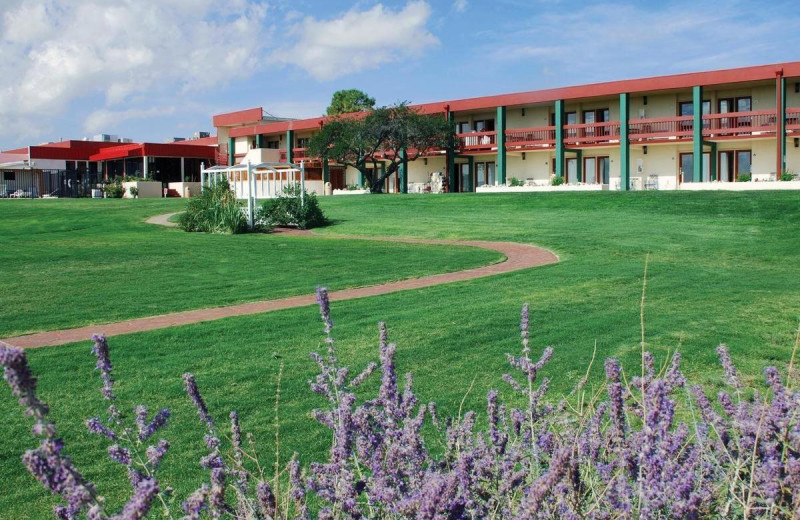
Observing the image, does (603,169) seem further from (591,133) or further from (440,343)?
(440,343)

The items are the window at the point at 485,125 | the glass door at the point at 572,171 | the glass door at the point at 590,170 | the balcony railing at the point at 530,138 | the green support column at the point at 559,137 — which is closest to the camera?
the green support column at the point at 559,137

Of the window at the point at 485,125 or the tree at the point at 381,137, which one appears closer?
the tree at the point at 381,137

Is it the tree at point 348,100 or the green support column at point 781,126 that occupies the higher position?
the tree at point 348,100

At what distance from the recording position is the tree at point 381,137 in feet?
159

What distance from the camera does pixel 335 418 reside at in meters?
3.66

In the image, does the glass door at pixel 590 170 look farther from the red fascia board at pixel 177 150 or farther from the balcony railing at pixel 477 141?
the red fascia board at pixel 177 150

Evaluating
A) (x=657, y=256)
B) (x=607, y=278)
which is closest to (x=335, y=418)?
(x=607, y=278)

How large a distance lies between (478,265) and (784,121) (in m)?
27.3

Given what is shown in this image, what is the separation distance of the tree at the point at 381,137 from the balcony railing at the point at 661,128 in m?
11.0

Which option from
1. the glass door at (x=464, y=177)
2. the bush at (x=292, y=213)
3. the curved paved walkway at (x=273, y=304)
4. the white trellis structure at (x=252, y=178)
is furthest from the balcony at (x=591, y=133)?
the curved paved walkway at (x=273, y=304)

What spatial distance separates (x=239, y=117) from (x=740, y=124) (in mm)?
38554

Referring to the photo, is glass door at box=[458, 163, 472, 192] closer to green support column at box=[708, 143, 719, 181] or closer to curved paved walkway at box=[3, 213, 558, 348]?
green support column at box=[708, 143, 719, 181]

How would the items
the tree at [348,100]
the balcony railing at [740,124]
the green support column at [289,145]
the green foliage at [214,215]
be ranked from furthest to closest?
the tree at [348,100] < the green support column at [289,145] < the balcony railing at [740,124] < the green foliage at [214,215]

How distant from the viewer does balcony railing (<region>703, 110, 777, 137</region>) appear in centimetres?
3881
